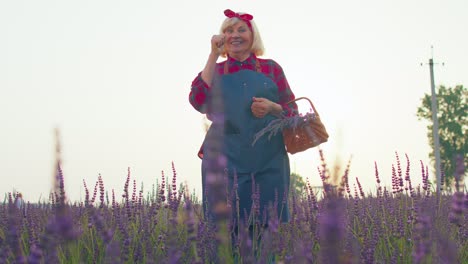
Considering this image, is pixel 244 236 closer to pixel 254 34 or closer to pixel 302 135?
pixel 302 135

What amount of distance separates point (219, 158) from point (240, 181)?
3.11 meters

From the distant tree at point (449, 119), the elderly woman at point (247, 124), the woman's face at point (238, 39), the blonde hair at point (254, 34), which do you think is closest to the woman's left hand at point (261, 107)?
the elderly woman at point (247, 124)

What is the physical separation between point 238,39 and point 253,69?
0.27 m

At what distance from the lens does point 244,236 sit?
194 cm

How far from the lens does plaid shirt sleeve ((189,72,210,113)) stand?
14.3 feet

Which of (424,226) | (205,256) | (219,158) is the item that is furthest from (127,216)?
(219,158)

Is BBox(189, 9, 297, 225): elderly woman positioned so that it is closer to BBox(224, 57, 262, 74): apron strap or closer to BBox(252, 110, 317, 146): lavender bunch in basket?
BBox(224, 57, 262, 74): apron strap

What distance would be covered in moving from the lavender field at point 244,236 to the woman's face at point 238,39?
115cm

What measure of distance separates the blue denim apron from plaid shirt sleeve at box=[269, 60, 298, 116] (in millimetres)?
229

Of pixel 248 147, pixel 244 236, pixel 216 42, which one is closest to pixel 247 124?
pixel 248 147

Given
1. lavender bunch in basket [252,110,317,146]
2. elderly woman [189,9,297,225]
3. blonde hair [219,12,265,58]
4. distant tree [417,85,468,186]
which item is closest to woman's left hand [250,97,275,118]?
elderly woman [189,9,297,225]

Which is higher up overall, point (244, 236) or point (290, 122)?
point (290, 122)

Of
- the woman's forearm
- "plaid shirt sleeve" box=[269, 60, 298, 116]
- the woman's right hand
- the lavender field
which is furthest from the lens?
"plaid shirt sleeve" box=[269, 60, 298, 116]

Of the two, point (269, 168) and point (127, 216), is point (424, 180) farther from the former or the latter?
point (127, 216)
